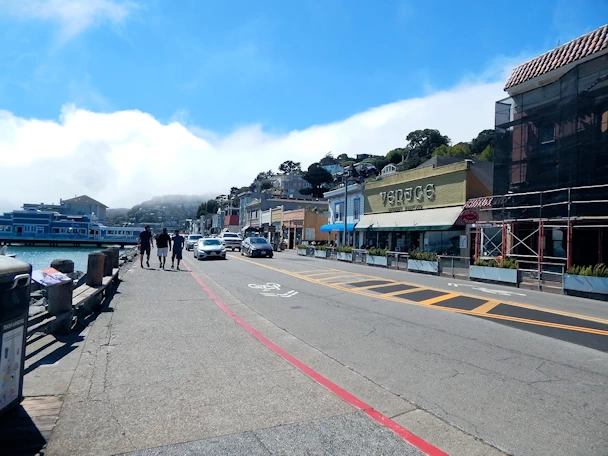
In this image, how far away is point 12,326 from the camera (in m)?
3.46

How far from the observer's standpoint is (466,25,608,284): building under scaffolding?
59.9 feet

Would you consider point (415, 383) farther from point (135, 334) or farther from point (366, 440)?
point (135, 334)

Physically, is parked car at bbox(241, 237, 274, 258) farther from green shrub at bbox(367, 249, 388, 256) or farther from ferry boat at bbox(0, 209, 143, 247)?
ferry boat at bbox(0, 209, 143, 247)

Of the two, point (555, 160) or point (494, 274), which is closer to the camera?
point (494, 274)

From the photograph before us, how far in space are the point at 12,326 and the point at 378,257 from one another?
79.6 feet

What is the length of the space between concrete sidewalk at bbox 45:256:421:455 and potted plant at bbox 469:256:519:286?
13787 mm

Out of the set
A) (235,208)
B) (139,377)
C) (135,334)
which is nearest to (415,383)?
(139,377)

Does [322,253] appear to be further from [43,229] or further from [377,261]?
[43,229]

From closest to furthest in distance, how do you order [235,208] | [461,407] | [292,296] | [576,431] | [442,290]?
[576,431], [461,407], [292,296], [442,290], [235,208]

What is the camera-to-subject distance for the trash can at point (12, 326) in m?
3.36

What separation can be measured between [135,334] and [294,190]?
13365 cm

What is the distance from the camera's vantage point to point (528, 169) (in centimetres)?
2225

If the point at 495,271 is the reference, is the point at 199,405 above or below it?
below

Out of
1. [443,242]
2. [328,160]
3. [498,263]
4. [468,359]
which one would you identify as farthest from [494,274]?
[328,160]
